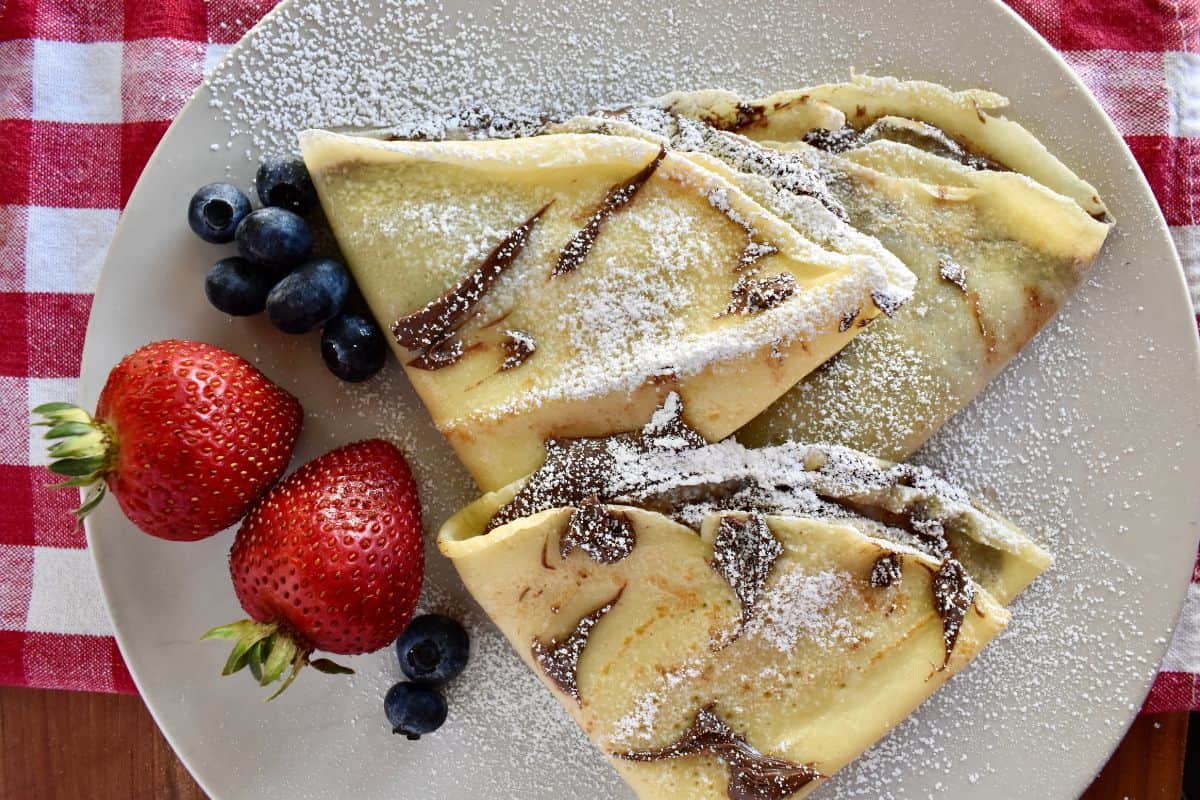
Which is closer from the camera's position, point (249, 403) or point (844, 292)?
point (844, 292)

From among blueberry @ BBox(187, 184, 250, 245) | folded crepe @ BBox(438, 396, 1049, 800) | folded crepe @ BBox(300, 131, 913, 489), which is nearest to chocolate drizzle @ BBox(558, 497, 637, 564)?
folded crepe @ BBox(438, 396, 1049, 800)

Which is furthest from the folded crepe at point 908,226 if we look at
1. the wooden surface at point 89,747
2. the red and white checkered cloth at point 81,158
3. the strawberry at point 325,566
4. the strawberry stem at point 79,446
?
the wooden surface at point 89,747

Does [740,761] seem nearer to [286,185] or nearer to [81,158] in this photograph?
[286,185]

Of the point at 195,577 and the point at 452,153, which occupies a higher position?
the point at 452,153

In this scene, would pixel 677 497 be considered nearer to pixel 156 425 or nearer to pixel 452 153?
pixel 452 153

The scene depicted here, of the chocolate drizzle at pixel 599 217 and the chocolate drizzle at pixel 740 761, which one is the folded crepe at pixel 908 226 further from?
the chocolate drizzle at pixel 740 761

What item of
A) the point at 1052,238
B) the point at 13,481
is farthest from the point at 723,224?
the point at 13,481
